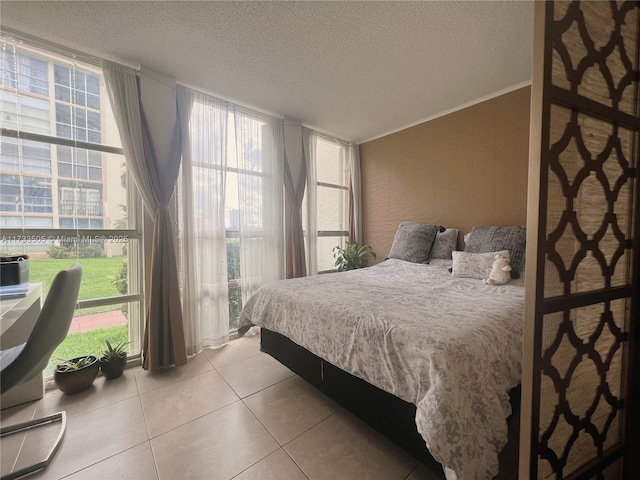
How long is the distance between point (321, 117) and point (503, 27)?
1892 millimetres

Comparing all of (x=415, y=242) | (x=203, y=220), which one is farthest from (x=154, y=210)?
(x=415, y=242)

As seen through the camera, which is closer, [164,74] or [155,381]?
[155,381]

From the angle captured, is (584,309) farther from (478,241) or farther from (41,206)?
(41,206)

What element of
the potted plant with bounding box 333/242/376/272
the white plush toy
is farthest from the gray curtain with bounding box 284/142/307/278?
the white plush toy

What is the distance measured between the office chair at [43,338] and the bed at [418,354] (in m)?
1.14

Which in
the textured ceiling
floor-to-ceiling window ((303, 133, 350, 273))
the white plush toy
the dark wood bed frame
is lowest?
the dark wood bed frame

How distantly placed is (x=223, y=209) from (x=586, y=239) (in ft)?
8.71

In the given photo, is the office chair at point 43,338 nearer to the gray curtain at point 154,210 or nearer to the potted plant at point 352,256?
the gray curtain at point 154,210

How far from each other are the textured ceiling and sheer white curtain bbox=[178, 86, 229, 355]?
0.26 metres

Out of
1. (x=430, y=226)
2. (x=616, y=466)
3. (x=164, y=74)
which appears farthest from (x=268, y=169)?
(x=616, y=466)

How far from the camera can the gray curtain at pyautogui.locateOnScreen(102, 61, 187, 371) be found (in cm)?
207

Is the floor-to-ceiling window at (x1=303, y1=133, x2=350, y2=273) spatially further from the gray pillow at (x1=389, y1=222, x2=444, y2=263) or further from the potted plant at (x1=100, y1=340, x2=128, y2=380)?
the potted plant at (x1=100, y1=340, x2=128, y2=380)

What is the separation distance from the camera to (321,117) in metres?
3.16

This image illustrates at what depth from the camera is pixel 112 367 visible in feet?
6.57
